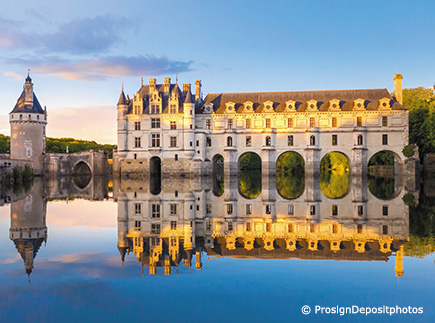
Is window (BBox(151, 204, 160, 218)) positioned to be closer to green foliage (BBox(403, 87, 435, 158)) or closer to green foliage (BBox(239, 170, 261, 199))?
green foliage (BBox(239, 170, 261, 199))

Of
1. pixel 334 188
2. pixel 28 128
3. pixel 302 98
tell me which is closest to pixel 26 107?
pixel 28 128

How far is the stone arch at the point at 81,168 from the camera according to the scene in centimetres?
5828

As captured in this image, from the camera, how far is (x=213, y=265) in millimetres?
9406

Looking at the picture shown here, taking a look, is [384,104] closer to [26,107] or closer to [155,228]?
[155,228]

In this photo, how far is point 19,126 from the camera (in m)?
52.2

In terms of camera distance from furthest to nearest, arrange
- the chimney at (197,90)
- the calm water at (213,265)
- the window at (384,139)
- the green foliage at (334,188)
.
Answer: the chimney at (197,90) → the window at (384,139) → the green foliage at (334,188) → the calm water at (213,265)

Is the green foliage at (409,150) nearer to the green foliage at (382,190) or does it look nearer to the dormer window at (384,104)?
the dormer window at (384,104)

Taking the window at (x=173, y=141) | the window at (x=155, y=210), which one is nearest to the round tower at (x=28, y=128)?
the window at (x=173, y=141)

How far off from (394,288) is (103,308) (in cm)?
567

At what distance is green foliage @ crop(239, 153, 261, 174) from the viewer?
81.6 m

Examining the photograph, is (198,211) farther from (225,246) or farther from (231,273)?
(231,273)

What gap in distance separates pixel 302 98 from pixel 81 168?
3619 centimetres

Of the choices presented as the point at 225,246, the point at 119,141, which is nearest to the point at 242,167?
the point at 119,141

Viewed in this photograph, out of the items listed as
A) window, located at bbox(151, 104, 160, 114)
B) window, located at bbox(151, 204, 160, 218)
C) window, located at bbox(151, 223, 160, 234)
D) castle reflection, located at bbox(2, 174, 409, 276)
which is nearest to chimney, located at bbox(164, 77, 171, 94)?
window, located at bbox(151, 104, 160, 114)
